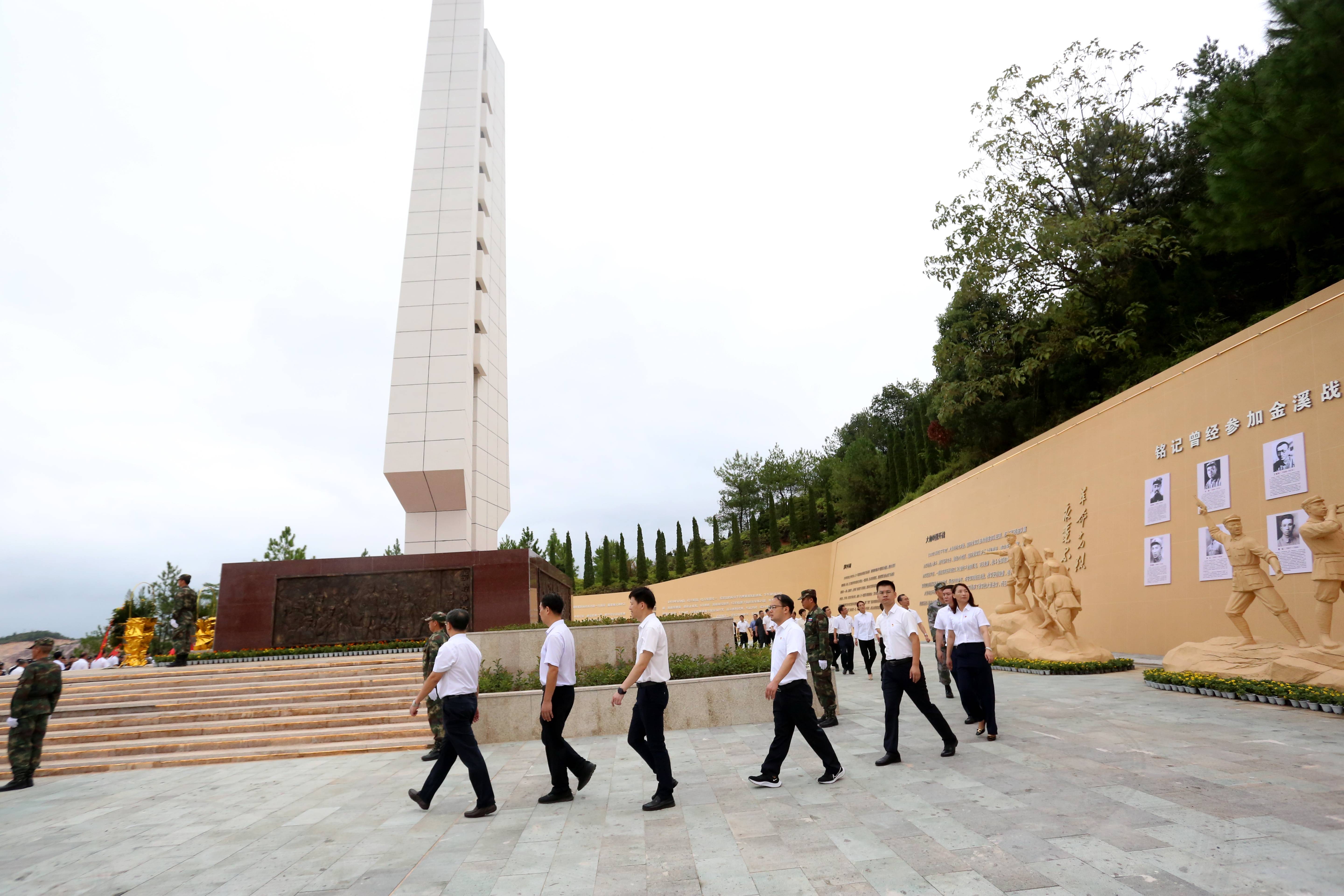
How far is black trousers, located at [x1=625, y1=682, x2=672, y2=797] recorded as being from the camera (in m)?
4.82

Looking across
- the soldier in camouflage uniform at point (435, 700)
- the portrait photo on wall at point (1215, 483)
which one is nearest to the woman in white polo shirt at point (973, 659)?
the soldier in camouflage uniform at point (435, 700)

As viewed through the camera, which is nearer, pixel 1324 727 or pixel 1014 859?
pixel 1014 859

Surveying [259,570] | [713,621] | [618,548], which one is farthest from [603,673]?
[618,548]

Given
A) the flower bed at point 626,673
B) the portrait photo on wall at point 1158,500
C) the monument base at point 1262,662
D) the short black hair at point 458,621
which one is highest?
Answer: the portrait photo on wall at point 1158,500

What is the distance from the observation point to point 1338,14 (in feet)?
28.2

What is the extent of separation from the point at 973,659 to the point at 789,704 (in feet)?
7.80

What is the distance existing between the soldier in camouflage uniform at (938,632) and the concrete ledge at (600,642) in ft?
9.32

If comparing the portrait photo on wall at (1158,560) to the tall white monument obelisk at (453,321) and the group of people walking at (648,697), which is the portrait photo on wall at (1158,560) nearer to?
the group of people walking at (648,697)

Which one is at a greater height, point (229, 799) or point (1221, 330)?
point (1221, 330)

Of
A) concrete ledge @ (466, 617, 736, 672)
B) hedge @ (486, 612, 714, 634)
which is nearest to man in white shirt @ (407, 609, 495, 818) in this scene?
hedge @ (486, 612, 714, 634)

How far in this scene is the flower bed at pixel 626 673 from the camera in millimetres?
8602

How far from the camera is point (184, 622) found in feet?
41.7

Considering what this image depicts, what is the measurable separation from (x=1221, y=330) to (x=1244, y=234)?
12.5 feet

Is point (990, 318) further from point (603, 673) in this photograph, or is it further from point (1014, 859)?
point (1014, 859)
